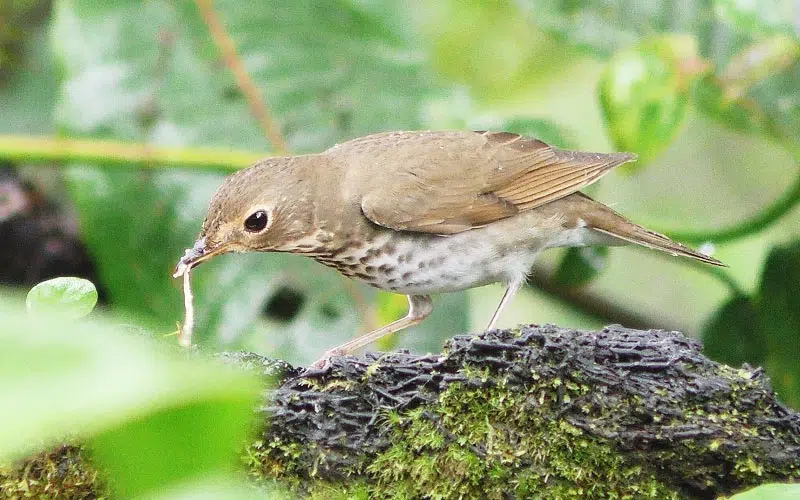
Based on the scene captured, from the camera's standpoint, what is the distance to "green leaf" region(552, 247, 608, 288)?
3.89 m

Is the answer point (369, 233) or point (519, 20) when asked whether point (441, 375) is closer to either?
point (369, 233)

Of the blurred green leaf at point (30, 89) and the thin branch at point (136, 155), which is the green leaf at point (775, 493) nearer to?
the thin branch at point (136, 155)

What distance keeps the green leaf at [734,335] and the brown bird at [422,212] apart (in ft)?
3.36

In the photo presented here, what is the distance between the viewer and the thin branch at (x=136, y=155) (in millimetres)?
3896

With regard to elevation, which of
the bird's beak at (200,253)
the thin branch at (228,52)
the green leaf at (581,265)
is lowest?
the bird's beak at (200,253)

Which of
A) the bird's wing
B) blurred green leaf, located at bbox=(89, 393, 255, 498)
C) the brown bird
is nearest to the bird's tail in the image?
the brown bird

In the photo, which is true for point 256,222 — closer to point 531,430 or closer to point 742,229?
point 531,430

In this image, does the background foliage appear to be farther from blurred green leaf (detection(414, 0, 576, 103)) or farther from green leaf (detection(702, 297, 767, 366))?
blurred green leaf (detection(414, 0, 576, 103))

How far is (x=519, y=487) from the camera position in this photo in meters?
1.69

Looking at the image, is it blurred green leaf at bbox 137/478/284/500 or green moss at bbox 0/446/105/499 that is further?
green moss at bbox 0/446/105/499

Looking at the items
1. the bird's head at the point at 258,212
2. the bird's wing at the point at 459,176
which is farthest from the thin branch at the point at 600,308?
the bird's head at the point at 258,212

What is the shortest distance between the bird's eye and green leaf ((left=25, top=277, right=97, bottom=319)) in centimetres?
113

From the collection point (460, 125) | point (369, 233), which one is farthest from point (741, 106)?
point (369, 233)

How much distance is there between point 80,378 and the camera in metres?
0.47
